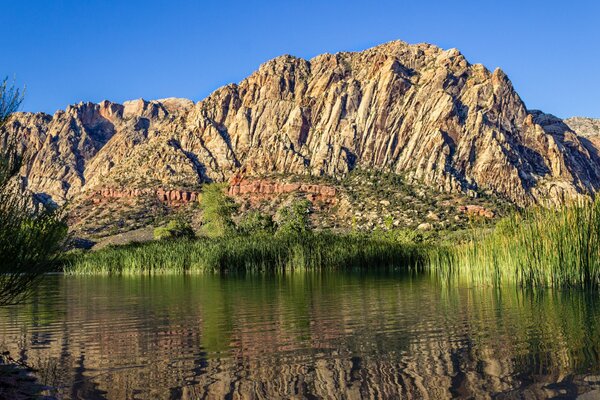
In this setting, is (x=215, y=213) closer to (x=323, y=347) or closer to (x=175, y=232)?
(x=175, y=232)

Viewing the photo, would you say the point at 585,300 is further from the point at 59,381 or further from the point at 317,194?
the point at 317,194

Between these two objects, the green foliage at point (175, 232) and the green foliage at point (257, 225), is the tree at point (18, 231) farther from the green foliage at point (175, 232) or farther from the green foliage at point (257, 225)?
the green foliage at point (175, 232)

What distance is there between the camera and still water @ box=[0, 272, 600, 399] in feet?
35.2

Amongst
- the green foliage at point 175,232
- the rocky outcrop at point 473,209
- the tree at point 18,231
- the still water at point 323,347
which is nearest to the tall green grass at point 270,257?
the still water at point 323,347

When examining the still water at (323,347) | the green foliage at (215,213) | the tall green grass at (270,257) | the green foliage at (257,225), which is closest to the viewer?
the still water at (323,347)

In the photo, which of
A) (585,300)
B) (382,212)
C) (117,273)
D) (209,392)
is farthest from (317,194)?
(209,392)

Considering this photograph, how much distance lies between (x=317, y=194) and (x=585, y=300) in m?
170

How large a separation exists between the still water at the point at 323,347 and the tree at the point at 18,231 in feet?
6.89

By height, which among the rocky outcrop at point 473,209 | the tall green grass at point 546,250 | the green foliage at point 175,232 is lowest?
the tall green grass at point 546,250

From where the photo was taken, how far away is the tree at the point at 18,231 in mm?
11586

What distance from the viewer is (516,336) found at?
15641 mm

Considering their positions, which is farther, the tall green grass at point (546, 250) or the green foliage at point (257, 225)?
the green foliage at point (257, 225)

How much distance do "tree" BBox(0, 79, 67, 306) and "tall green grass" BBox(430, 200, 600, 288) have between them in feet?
67.9

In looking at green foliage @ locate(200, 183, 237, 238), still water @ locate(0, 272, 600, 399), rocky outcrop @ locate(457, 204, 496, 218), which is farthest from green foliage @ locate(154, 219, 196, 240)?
still water @ locate(0, 272, 600, 399)
